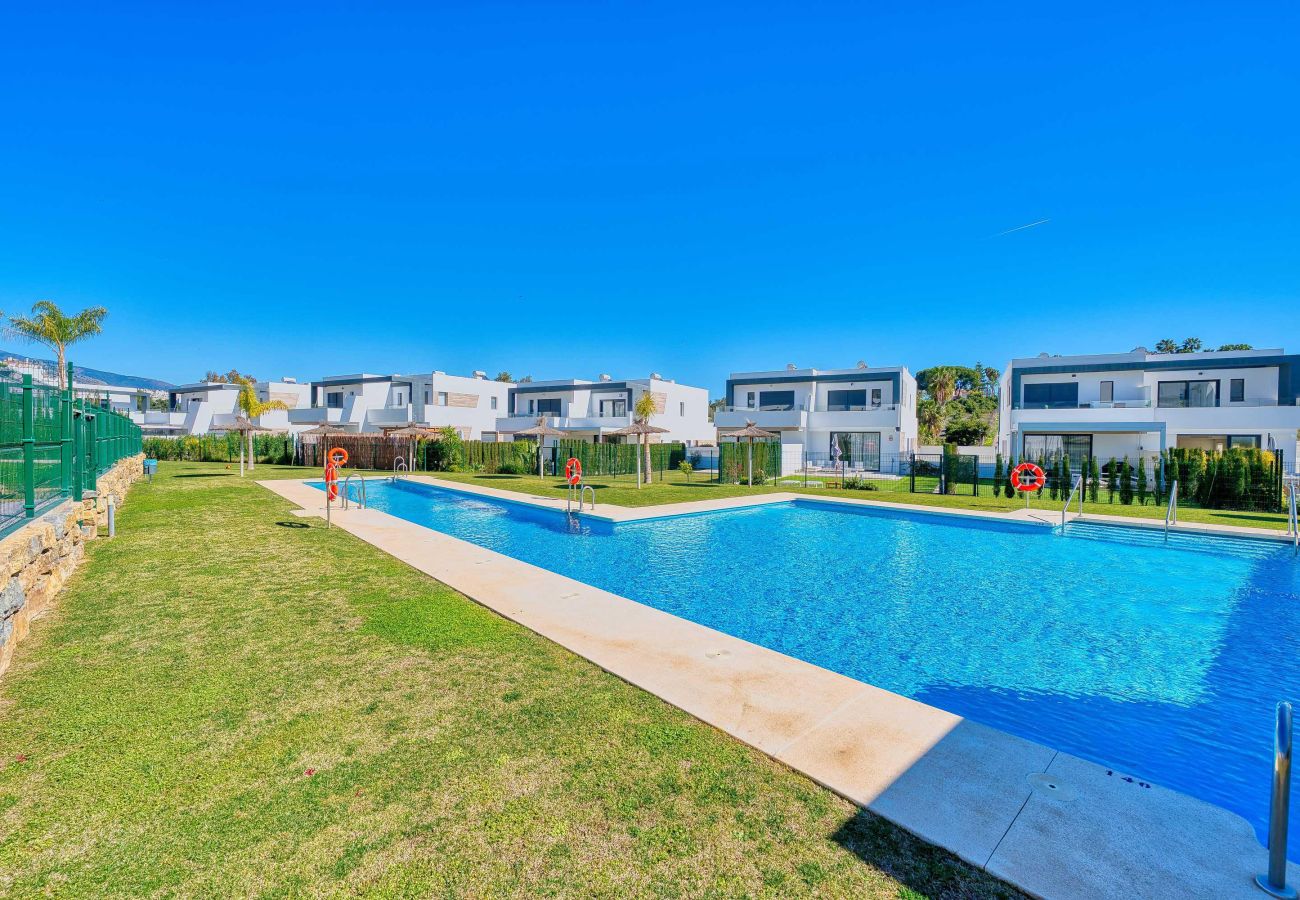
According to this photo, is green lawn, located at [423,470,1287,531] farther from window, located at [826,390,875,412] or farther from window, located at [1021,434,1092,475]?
window, located at [826,390,875,412]

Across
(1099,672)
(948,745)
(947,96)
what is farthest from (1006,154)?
(948,745)

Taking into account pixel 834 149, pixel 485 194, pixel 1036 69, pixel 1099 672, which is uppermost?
pixel 485 194

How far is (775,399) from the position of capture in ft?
119

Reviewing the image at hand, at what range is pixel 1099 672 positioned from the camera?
5812 mm

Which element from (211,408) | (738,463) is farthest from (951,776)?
(211,408)

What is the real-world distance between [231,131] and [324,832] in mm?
25725

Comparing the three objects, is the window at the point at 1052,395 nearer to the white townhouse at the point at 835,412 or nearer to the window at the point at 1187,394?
the window at the point at 1187,394

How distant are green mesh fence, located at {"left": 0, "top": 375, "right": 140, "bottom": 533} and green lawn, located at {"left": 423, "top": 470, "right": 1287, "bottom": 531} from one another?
1099 cm

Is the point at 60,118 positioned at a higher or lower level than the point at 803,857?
higher

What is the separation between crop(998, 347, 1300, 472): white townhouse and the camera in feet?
78.8

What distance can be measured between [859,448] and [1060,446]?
30.3 ft

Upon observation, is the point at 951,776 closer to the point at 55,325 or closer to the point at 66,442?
the point at 66,442

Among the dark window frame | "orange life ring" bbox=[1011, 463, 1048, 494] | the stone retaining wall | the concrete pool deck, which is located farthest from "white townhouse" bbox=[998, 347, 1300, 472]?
the stone retaining wall

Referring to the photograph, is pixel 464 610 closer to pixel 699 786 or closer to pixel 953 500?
pixel 699 786
